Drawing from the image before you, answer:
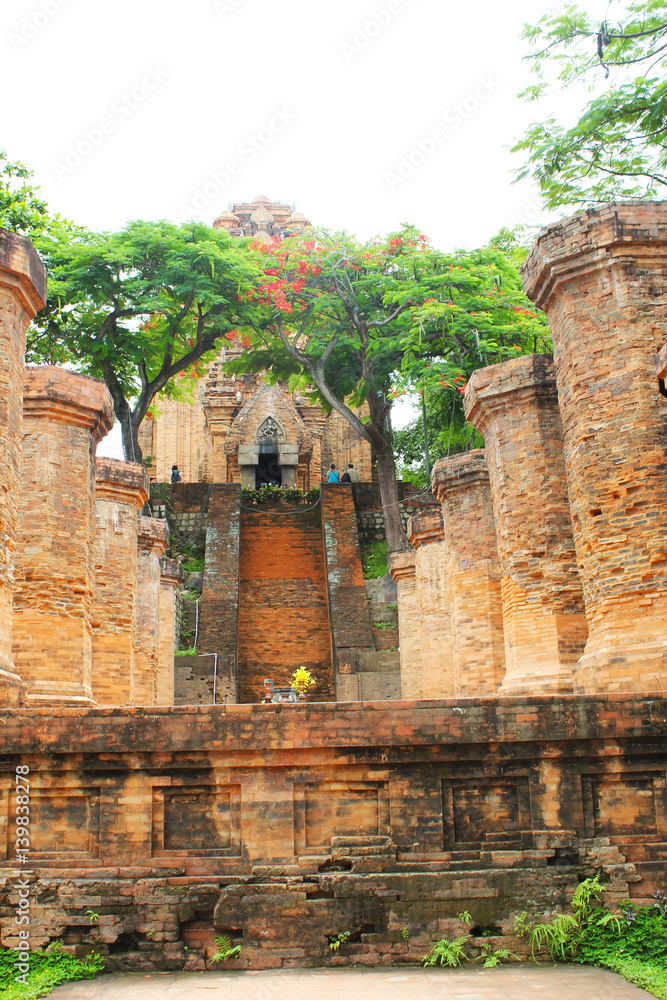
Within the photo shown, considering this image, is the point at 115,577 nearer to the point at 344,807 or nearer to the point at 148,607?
the point at 148,607

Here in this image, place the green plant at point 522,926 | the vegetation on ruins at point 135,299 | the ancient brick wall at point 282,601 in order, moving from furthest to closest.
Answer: the ancient brick wall at point 282,601 → the vegetation on ruins at point 135,299 → the green plant at point 522,926

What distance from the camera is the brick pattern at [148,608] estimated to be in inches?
585

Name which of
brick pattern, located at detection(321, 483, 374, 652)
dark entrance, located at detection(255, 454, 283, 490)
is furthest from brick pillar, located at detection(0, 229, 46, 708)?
dark entrance, located at detection(255, 454, 283, 490)

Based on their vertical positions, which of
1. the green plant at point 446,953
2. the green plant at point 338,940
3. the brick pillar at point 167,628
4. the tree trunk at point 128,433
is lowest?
the green plant at point 446,953

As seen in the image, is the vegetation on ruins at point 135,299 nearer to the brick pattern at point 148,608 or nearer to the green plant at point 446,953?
the brick pattern at point 148,608

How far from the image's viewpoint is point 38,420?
9.89 metres

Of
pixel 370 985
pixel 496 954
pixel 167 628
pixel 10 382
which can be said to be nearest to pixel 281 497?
pixel 167 628

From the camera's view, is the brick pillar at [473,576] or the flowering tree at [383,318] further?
the flowering tree at [383,318]

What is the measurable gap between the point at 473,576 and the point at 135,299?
11.8 metres

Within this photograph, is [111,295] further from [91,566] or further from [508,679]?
[508,679]

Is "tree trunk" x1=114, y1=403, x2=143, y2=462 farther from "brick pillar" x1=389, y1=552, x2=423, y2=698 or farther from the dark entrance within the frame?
the dark entrance

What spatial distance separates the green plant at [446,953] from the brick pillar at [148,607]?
8957 millimetres

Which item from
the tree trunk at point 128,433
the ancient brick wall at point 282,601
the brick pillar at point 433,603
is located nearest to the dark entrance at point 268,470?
the ancient brick wall at point 282,601

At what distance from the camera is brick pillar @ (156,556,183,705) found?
16359 millimetres
